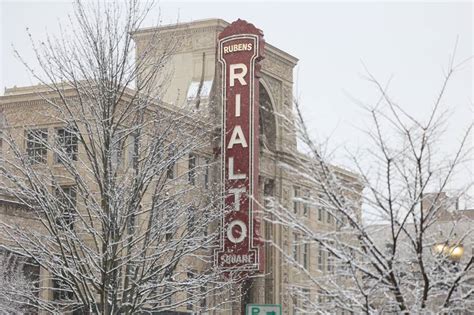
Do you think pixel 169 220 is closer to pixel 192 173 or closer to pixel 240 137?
pixel 192 173

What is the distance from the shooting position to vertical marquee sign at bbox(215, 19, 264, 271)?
103ft

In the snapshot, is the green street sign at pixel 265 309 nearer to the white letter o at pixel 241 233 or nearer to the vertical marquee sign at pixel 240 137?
the vertical marquee sign at pixel 240 137

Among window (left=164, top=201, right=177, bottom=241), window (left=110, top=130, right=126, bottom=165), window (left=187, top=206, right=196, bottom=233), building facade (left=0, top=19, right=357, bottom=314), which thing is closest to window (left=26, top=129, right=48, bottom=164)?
window (left=110, top=130, right=126, bottom=165)

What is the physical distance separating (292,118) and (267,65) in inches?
1312

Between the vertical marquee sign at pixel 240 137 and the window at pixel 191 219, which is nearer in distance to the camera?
the window at pixel 191 219

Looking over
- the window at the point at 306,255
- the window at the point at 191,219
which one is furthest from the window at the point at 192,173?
the window at the point at 306,255

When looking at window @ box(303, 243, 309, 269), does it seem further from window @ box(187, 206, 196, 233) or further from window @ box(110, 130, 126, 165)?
window @ box(110, 130, 126, 165)

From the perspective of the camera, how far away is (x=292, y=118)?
333 inches

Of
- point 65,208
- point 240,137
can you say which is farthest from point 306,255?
point 65,208

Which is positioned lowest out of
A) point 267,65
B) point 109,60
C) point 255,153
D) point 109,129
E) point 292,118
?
point 292,118

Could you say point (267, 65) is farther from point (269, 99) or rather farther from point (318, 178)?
point (318, 178)

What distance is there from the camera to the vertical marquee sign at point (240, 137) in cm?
3145

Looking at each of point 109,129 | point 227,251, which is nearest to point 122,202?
point 109,129

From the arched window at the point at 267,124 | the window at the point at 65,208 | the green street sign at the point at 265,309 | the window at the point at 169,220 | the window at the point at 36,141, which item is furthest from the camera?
the arched window at the point at 267,124
